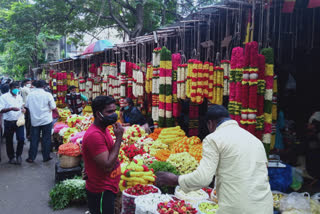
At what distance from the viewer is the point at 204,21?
5785 mm

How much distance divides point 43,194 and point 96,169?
10.8ft

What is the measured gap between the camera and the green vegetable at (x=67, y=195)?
4520mm

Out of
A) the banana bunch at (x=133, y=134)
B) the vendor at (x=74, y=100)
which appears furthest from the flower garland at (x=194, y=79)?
the vendor at (x=74, y=100)

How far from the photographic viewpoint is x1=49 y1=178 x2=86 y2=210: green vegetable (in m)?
4.52

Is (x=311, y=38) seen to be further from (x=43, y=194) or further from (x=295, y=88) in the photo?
(x=43, y=194)

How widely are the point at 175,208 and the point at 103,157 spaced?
1.28 metres

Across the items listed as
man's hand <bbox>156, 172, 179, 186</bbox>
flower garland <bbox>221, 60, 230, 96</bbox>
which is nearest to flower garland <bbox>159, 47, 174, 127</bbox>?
flower garland <bbox>221, 60, 230, 96</bbox>

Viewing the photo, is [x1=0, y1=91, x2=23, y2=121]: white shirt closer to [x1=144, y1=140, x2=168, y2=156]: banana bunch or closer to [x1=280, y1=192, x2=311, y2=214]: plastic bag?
[x1=144, y1=140, x2=168, y2=156]: banana bunch

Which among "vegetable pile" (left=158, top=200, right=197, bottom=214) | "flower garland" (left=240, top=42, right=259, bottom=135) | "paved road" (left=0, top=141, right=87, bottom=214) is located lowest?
"paved road" (left=0, top=141, right=87, bottom=214)

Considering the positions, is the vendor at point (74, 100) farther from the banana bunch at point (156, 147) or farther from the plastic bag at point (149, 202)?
the plastic bag at point (149, 202)

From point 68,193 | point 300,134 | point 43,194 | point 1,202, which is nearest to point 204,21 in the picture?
point 300,134

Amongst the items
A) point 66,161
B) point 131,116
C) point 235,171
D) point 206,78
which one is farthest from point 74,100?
point 235,171

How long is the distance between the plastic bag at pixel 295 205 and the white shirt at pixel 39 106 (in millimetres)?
5533

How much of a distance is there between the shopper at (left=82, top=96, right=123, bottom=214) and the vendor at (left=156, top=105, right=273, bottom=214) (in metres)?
0.77
